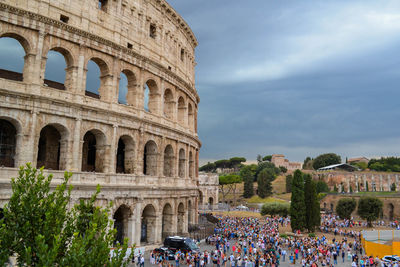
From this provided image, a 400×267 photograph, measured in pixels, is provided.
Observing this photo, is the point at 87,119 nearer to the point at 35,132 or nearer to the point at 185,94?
the point at 35,132

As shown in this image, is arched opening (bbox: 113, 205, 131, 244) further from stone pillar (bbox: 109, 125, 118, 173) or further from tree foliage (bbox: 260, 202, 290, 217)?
tree foliage (bbox: 260, 202, 290, 217)

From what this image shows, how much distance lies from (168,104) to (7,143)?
44.2 feet

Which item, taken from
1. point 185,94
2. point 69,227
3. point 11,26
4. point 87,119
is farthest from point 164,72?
point 69,227

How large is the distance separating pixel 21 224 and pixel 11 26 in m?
14.1

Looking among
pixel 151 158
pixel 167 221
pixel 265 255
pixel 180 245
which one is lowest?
pixel 265 255

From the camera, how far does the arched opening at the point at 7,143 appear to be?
19.4 metres

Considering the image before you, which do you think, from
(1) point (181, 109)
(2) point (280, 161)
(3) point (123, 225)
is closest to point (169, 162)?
(1) point (181, 109)

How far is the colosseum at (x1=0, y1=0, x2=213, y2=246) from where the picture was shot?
18.4 metres

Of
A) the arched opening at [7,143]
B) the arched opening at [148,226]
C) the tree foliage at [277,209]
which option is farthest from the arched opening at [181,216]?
the tree foliage at [277,209]

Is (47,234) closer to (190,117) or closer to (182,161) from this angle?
(182,161)

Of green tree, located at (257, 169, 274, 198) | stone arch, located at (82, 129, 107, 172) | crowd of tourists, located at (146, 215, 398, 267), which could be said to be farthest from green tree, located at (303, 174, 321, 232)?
green tree, located at (257, 169, 274, 198)

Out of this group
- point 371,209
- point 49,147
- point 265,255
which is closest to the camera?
point 49,147

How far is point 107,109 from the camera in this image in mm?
21547

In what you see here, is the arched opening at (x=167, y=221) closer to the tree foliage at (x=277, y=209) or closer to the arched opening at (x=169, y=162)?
the arched opening at (x=169, y=162)
